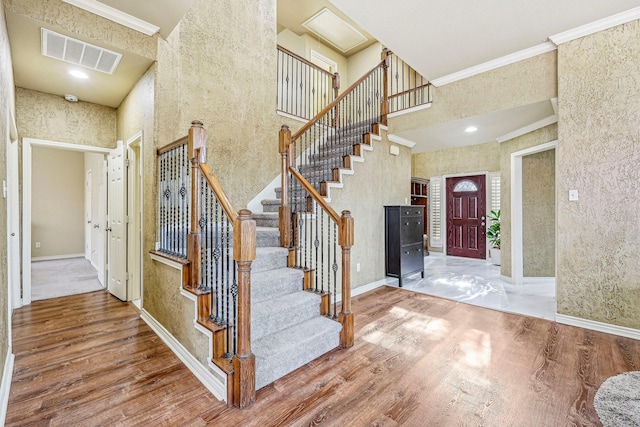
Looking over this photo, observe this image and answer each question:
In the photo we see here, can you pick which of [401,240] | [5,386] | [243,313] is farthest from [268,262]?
[401,240]

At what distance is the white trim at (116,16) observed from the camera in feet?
8.62

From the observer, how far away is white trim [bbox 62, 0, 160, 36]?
263cm

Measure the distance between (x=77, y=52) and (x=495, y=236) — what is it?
7521mm

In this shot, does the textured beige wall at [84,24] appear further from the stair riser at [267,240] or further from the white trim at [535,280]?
the white trim at [535,280]

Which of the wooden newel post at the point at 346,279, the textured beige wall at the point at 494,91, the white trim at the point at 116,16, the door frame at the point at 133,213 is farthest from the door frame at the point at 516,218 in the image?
the door frame at the point at 133,213

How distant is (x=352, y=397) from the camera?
1.97 metres

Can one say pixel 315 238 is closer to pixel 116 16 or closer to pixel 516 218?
pixel 116 16

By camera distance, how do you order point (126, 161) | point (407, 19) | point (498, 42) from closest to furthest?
point (407, 19) → point (498, 42) → point (126, 161)

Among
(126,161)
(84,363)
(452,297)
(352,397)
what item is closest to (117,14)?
(126,161)

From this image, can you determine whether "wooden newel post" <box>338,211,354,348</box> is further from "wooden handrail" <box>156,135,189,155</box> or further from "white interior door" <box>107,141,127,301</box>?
"white interior door" <box>107,141,127,301</box>

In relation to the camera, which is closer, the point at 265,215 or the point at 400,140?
the point at 265,215

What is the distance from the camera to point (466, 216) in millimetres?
7445

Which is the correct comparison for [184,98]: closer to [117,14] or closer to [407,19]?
[117,14]

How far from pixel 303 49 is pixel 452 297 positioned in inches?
244
